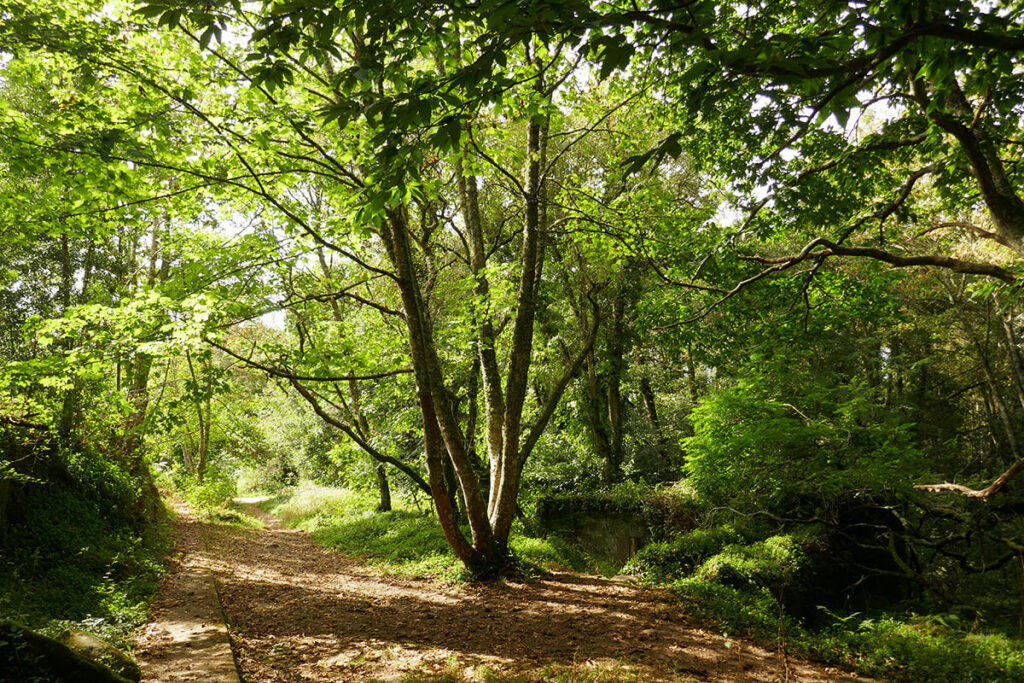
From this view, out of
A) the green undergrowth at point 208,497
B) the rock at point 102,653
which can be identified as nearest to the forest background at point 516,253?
the rock at point 102,653

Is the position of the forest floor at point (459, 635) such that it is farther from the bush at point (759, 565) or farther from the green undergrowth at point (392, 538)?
the bush at point (759, 565)

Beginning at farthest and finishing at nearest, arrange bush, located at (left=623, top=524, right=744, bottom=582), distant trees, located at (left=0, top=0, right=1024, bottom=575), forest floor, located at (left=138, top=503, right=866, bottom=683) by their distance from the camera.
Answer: bush, located at (left=623, top=524, right=744, bottom=582)
forest floor, located at (left=138, top=503, right=866, bottom=683)
distant trees, located at (left=0, top=0, right=1024, bottom=575)

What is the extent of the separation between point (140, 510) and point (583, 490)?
10526mm

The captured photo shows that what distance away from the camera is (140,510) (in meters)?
11.3

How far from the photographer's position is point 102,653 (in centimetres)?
431

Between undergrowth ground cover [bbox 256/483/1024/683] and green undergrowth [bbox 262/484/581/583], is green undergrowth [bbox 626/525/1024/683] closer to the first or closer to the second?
undergrowth ground cover [bbox 256/483/1024/683]

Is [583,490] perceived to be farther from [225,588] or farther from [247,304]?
[247,304]

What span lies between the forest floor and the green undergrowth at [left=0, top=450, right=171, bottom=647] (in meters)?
0.53

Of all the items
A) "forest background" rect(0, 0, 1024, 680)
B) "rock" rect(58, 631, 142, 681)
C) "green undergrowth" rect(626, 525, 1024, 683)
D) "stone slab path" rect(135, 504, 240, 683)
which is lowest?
"green undergrowth" rect(626, 525, 1024, 683)

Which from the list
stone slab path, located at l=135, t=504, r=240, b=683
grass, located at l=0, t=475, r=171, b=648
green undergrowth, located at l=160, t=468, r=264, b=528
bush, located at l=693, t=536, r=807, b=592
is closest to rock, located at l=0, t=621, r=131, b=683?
stone slab path, located at l=135, t=504, r=240, b=683

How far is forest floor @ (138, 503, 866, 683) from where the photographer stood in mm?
4801

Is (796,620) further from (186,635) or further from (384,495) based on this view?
(384,495)

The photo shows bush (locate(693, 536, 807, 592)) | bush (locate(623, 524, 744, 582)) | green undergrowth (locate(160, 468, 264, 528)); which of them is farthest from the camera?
green undergrowth (locate(160, 468, 264, 528))

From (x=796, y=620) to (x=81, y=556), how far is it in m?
10.6
